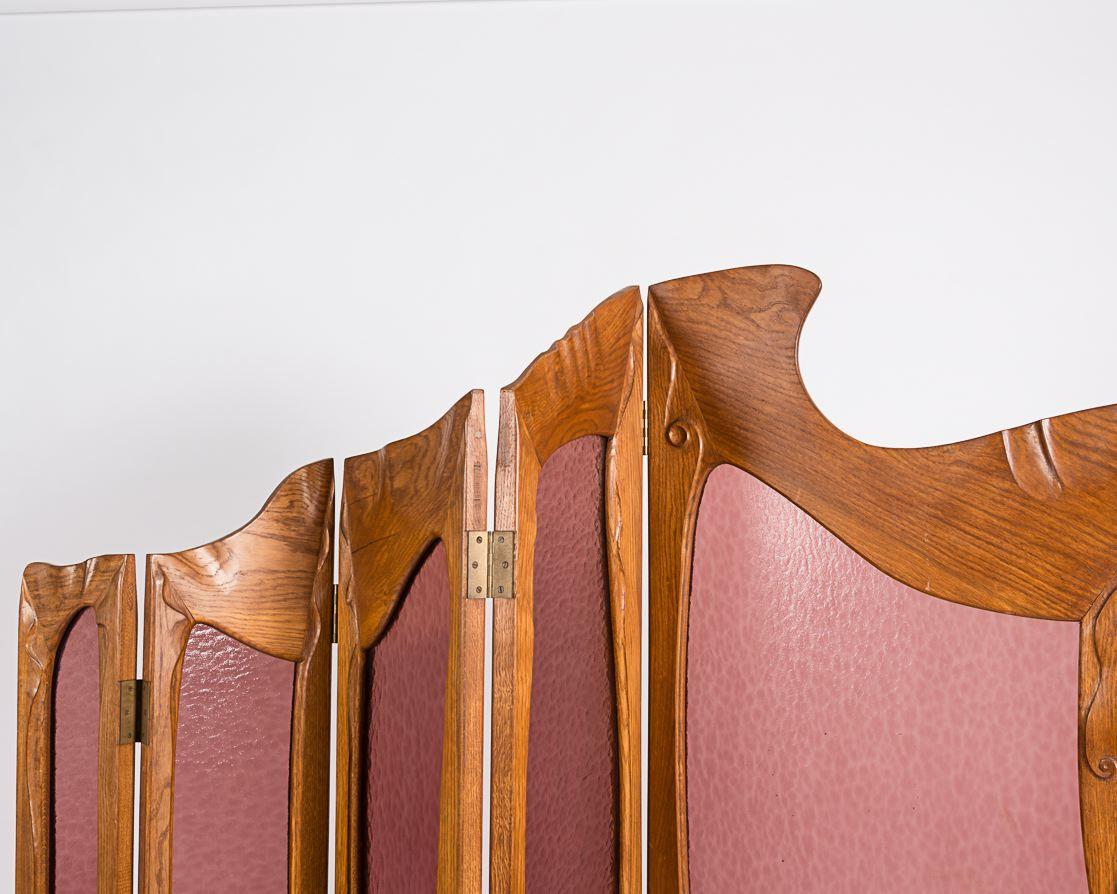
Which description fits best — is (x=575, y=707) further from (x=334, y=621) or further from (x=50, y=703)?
(x=50, y=703)

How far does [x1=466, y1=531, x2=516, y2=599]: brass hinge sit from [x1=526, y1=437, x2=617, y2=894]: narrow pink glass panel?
0.10 meters

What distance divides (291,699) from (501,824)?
1.75 ft

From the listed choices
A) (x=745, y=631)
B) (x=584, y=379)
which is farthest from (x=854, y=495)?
(x=584, y=379)

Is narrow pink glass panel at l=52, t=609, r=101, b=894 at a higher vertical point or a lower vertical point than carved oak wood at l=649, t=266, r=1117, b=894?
lower

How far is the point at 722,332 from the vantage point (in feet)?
3.97

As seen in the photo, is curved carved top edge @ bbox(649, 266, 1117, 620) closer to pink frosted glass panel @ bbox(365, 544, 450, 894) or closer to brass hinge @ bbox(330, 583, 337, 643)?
pink frosted glass panel @ bbox(365, 544, 450, 894)

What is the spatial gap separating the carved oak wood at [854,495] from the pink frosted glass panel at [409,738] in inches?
9.5

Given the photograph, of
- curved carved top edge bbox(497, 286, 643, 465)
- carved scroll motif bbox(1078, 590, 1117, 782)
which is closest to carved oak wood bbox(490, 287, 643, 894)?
curved carved top edge bbox(497, 286, 643, 465)

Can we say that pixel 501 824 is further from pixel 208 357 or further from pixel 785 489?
pixel 208 357

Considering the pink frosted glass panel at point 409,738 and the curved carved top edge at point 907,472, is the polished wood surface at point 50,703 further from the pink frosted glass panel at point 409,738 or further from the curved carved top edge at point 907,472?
the curved carved top edge at point 907,472

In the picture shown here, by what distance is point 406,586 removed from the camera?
1.38 metres

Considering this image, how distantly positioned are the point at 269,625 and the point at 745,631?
669mm

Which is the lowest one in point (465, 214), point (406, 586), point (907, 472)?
point (406, 586)

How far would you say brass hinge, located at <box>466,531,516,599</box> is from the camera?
112 cm
